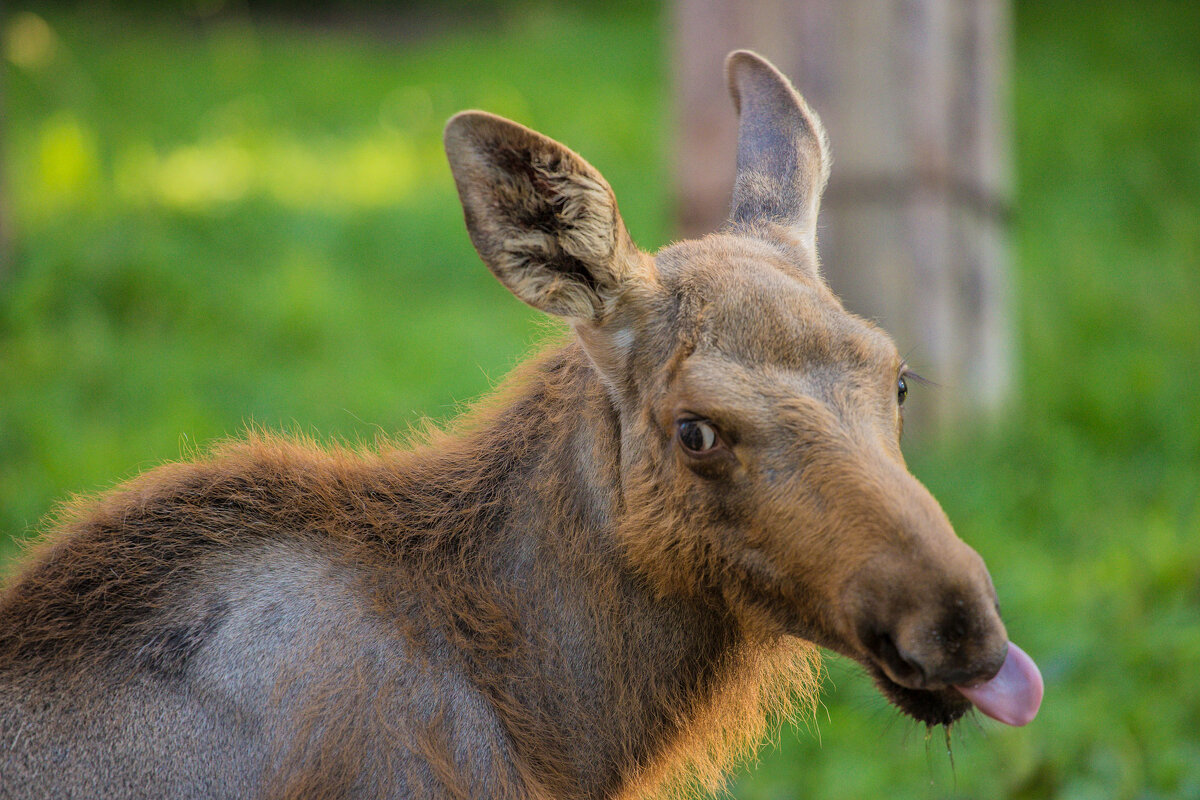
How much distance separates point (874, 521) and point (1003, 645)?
0.37 meters

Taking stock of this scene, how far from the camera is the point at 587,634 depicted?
9.84 feet

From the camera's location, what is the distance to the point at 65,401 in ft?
20.3

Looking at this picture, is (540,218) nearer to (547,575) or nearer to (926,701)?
(547,575)

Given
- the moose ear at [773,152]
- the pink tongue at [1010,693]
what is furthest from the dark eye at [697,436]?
the moose ear at [773,152]

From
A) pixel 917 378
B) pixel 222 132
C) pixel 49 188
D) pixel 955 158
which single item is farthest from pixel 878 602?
pixel 222 132

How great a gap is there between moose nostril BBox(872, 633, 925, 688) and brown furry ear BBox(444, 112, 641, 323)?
108cm

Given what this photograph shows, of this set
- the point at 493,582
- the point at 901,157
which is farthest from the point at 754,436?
the point at 901,157

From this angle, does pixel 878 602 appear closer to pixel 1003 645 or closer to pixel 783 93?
pixel 1003 645

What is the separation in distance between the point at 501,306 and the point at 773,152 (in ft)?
16.4

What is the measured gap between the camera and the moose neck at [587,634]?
2963 millimetres

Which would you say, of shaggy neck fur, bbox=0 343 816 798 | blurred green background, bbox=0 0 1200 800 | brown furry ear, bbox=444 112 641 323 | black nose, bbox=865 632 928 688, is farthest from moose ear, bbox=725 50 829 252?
blurred green background, bbox=0 0 1200 800

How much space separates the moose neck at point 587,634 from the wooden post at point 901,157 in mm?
3563

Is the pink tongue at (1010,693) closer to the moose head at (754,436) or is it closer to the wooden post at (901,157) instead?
the moose head at (754,436)

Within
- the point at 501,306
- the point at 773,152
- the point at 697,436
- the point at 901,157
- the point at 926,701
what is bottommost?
the point at 501,306
